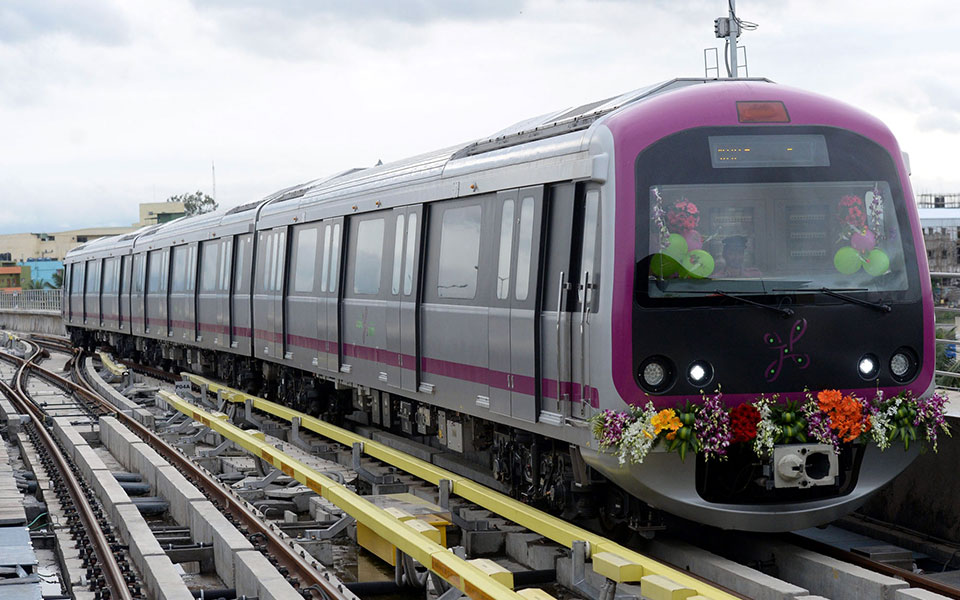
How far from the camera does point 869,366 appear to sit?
812cm

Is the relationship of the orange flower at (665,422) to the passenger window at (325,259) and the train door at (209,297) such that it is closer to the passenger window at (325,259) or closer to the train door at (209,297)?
the passenger window at (325,259)

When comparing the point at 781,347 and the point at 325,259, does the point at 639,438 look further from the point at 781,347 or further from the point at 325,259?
the point at 325,259

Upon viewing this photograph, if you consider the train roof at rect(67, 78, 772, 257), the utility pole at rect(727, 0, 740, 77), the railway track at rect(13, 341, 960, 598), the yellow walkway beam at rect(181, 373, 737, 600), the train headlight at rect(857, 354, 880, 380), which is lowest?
the railway track at rect(13, 341, 960, 598)

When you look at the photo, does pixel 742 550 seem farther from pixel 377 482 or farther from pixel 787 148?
pixel 377 482

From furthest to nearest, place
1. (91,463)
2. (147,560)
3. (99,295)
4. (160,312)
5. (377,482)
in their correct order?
(99,295)
(160,312)
(91,463)
(377,482)
(147,560)

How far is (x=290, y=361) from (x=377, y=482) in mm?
5131

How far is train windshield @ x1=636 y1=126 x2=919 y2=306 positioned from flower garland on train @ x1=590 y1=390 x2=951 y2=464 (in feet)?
2.10

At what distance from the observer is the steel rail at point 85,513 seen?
8555mm

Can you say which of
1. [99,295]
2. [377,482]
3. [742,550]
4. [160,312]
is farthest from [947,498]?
[99,295]

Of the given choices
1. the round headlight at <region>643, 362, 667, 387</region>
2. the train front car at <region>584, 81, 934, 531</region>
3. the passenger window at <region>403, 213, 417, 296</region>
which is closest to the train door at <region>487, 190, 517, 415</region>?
the train front car at <region>584, 81, 934, 531</region>

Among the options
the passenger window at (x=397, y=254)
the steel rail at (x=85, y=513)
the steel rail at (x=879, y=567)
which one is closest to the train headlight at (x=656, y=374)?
the steel rail at (x=879, y=567)

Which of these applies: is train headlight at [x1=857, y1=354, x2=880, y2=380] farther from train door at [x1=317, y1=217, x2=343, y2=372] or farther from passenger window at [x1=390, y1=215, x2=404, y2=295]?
train door at [x1=317, y1=217, x2=343, y2=372]

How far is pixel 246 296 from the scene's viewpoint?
1897 cm

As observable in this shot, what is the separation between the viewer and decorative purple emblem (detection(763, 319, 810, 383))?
7.95 metres
